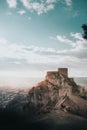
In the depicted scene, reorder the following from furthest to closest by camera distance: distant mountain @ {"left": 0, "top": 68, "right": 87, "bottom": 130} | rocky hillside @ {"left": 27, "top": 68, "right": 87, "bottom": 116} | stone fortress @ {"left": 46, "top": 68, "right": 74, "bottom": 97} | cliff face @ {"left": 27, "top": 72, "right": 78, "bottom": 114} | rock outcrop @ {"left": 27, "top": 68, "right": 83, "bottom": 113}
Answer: cliff face @ {"left": 27, "top": 72, "right": 78, "bottom": 114} → rock outcrop @ {"left": 27, "top": 68, "right": 83, "bottom": 113} → rocky hillside @ {"left": 27, "top": 68, "right": 87, "bottom": 116} → stone fortress @ {"left": 46, "top": 68, "right": 74, "bottom": 97} → distant mountain @ {"left": 0, "top": 68, "right": 87, "bottom": 130}

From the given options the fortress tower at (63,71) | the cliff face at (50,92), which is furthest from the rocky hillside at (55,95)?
the fortress tower at (63,71)

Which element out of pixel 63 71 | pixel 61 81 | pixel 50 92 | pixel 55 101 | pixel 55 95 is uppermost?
pixel 63 71

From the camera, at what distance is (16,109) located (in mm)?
160250

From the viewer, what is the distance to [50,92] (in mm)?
157125

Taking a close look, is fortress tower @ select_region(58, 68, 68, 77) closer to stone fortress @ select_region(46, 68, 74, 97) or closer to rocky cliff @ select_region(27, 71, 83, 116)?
stone fortress @ select_region(46, 68, 74, 97)

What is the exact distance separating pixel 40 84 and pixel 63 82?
50.5 feet

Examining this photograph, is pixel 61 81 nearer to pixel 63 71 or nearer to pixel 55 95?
pixel 63 71

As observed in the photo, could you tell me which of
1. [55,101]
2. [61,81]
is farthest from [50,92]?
[61,81]

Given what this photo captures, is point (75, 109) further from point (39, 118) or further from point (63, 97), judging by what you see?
point (39, 118)

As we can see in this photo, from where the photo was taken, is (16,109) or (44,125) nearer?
(44,125)

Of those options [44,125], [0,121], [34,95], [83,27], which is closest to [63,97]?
[34,95]

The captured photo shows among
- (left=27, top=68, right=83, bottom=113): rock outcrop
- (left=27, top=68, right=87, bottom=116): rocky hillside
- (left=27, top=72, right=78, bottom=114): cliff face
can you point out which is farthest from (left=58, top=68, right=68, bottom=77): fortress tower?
(left=27, top=72, right=78, bottom=114): cliff face

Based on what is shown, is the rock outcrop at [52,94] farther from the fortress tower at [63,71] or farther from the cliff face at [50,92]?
the fortress tower at [63,71]

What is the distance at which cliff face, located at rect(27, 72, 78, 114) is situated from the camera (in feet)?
501
